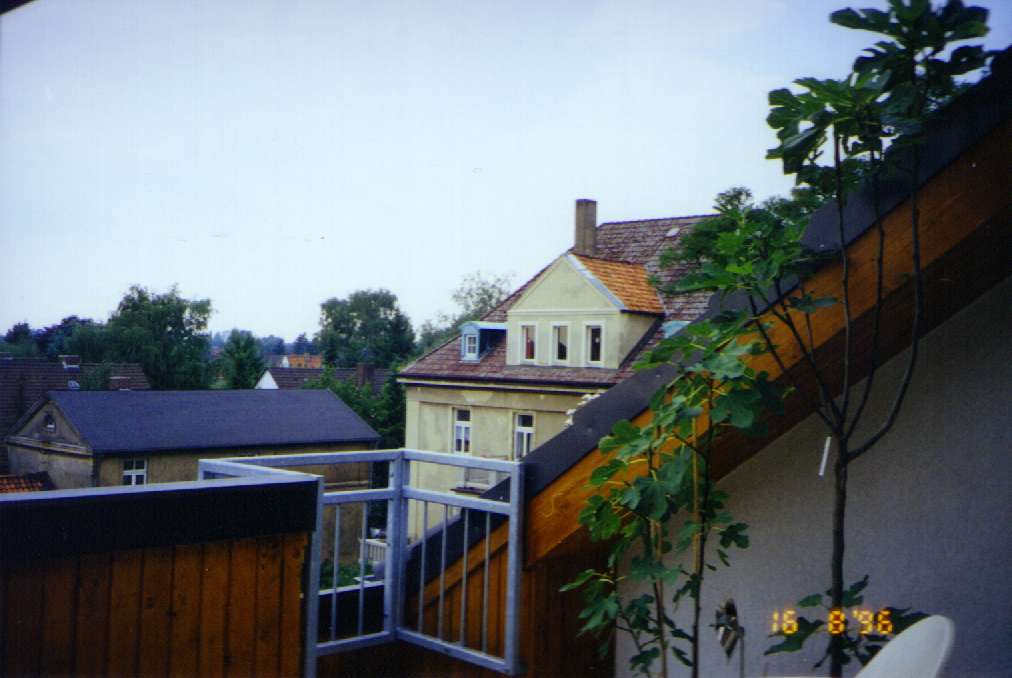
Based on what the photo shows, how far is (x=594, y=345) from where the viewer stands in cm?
1289

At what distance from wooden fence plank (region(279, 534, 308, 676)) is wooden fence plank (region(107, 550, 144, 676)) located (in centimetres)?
33

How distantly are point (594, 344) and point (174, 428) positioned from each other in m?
6.81

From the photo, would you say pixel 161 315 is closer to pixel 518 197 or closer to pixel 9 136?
pixel 518 197

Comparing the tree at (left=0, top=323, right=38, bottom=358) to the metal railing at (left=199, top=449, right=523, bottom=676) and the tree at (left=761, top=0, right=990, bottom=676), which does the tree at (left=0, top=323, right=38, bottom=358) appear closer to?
the metal railing at (left=199, top=449, right=523, bottom=676)

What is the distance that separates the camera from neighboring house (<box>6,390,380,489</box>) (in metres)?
6.74

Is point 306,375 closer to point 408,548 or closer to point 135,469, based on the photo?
point 135,469

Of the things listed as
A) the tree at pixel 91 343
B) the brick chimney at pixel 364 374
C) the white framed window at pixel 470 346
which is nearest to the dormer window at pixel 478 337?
the white framed window at pixel 470 346

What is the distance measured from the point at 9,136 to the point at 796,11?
6.78ft

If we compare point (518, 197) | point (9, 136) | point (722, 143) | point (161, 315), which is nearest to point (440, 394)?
point (161, 315)

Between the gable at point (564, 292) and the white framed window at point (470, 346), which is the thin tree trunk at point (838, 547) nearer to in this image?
the gable at point (564, 292)

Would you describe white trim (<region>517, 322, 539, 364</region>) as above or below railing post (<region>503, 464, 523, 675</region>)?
above

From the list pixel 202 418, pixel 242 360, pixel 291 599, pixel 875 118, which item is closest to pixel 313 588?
pixel 291 599

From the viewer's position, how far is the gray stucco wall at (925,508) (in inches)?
92.1

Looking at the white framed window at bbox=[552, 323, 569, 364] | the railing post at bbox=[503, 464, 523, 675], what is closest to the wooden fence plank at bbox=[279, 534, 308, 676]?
the railing post at bbox=[503, 464, 523, 675]
